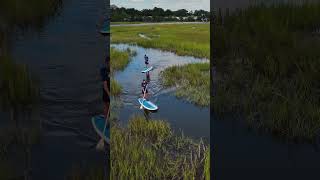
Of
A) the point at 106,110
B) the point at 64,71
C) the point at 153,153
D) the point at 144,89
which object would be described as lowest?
the point at 153,153

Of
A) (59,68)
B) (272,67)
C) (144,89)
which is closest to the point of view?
(59,68)

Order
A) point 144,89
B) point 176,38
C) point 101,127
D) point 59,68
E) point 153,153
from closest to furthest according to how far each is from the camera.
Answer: point 59,68, point 101,127, point 153,153, point 144,89, point 176,38

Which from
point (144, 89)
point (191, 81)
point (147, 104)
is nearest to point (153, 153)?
point (147, 104)

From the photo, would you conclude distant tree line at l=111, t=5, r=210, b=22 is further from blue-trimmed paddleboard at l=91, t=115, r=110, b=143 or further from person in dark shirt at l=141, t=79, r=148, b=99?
blue-trimmed paddleboard at l=91, t=115, r=110, b=143

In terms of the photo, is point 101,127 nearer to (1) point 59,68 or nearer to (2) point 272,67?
(1) point 59,68

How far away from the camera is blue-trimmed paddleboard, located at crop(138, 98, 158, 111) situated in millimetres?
4709

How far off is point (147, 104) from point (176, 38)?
1265mm

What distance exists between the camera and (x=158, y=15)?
4996 millimetres

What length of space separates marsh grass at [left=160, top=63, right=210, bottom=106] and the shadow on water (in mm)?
1351

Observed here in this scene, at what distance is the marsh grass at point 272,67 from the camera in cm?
471

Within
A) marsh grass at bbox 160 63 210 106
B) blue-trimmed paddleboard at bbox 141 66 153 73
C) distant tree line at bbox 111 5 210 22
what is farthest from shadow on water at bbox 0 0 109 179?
marsh grass at bbox 160 63 210 106

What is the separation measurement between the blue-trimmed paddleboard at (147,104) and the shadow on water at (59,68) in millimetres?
812

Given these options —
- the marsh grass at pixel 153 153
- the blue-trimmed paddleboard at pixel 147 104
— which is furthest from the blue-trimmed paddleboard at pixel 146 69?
the marsh grass at pixel 153 153

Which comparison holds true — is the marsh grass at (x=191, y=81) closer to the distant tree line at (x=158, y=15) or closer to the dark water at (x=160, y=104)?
the dark water at (x=160, y=104)
